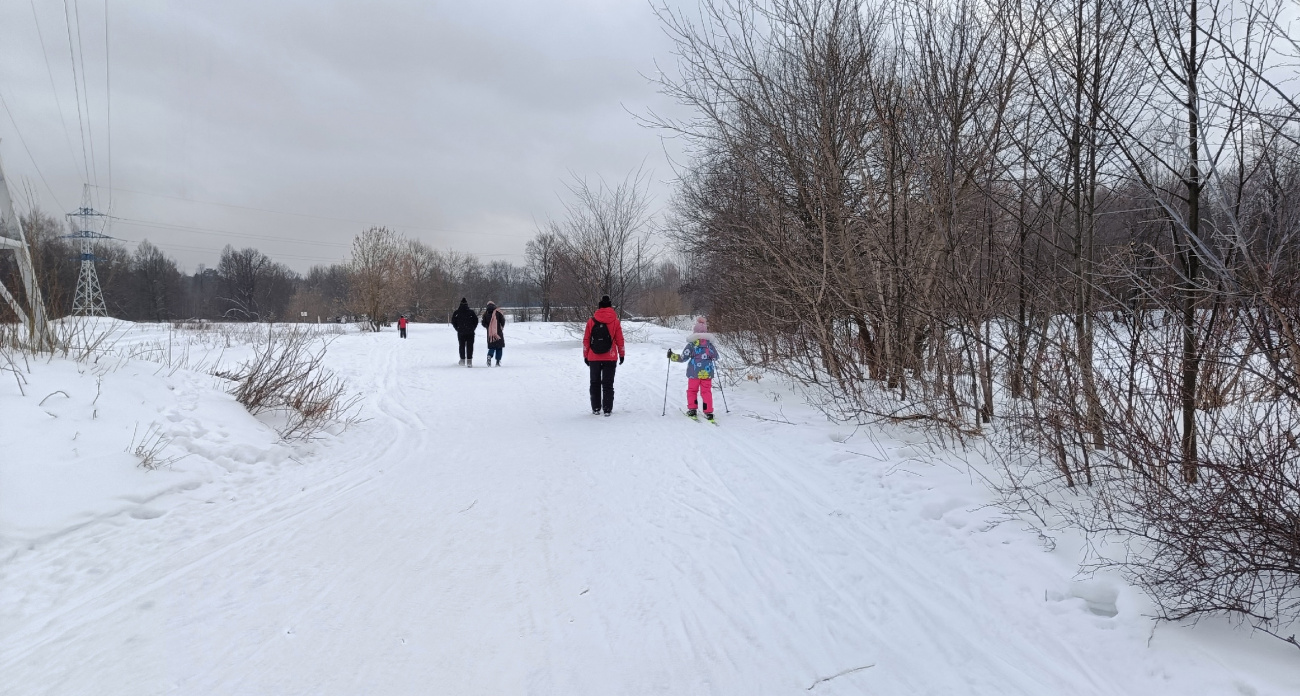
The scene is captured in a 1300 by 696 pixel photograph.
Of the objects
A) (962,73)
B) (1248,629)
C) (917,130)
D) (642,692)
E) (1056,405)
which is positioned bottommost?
(642,692)

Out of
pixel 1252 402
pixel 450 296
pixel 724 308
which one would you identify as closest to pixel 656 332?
pixel 724 308

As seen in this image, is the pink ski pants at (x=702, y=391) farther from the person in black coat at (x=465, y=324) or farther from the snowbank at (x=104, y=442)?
the person in black coat at (x=465, y=324)

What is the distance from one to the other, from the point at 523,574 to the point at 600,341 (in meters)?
6.09

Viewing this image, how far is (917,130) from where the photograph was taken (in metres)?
7.67

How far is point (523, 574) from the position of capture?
402 centimetres

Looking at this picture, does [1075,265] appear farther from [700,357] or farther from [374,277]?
[374,277]

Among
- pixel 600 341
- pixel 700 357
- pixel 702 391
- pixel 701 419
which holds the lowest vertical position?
pixel 701 419

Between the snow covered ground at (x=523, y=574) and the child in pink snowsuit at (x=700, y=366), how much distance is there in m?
2.10

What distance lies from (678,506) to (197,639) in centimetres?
340

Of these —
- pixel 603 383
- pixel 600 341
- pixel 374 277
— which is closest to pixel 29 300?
pixel 600 341

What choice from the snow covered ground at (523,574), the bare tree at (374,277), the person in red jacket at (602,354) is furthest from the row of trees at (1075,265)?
the bare tree at (374,277)

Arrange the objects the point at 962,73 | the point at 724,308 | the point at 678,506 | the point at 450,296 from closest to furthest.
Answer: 1. the point at 678,506
2. the point at 962,73
3. the point at 724,308
4. the point at 450,296

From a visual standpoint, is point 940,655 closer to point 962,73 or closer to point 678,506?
point 678,506

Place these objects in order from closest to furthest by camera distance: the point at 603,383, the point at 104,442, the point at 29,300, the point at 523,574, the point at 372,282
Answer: the point at 523,574 < the point at 104,442 < the point at 29,300 < the point at 603,383 < the point at 372,282
